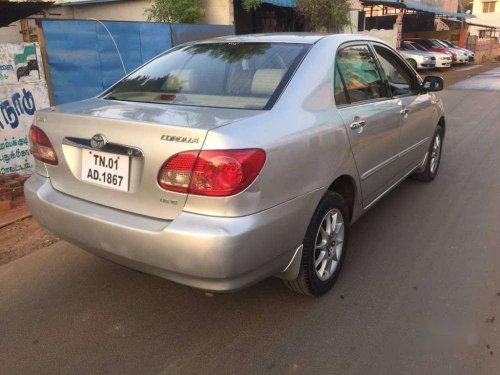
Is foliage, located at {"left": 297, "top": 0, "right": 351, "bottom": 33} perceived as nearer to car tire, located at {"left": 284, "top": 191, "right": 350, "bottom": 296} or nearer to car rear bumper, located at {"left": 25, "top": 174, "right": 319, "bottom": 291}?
car tire, located at {"left": 284, "top": 191, "right": 350, "bottom": 296}

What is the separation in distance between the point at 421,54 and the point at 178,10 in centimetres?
1513

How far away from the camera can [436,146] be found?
5414mm

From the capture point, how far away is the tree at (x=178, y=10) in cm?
1159

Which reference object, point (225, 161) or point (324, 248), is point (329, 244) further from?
point (225, 161)

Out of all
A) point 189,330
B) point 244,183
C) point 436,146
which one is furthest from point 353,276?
point 436,146

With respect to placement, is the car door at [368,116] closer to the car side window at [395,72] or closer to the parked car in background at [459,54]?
the car side window at [395,72]

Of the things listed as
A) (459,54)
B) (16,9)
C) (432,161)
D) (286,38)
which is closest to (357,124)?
(286,38)

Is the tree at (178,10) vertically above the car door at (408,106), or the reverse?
the tree at (178,10)

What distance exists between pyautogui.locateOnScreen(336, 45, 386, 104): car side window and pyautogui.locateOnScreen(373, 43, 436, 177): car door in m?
0.19

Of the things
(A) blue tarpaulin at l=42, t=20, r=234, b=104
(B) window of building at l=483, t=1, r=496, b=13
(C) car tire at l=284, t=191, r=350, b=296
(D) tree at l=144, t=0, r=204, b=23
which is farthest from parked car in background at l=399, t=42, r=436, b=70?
(B) window of building at l=483, t=1, r=496, b=13

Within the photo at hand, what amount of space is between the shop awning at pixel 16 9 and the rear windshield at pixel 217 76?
3.22m

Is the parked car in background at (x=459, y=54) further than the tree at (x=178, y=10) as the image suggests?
Yes

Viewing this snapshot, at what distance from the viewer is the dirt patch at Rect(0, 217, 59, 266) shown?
374 cm

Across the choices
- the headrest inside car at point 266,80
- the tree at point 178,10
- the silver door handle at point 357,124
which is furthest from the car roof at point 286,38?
the tree at point 178,10
